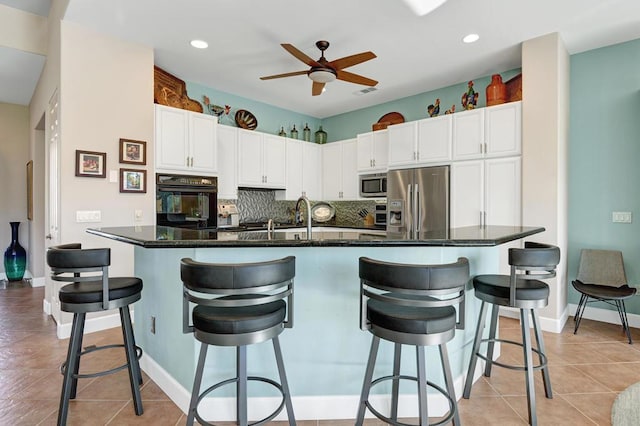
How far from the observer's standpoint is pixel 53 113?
3.49m

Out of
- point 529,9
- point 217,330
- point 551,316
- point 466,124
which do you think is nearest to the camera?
point 217,330

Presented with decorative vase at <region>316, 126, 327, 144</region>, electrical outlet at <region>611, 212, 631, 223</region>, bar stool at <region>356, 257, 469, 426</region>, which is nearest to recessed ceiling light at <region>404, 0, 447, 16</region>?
bar stool at <region>356, 257, 469, 426</region>

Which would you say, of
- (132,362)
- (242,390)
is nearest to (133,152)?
(132,362)

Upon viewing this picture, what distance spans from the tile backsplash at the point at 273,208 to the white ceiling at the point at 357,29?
1886mm

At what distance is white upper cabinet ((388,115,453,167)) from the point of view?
416cm

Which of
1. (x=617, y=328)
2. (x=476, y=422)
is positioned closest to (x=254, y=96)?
(x=476, y=422)

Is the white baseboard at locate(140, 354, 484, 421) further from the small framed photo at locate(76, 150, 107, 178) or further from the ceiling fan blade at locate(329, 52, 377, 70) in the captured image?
the ceiling fan blade at locate(329, 52, 377, 70)

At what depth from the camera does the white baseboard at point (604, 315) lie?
135 inches

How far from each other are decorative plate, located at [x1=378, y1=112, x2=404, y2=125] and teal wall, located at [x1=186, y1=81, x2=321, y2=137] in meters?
1.46

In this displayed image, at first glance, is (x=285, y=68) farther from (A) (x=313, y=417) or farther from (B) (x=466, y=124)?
(A) (x=313, y=417)

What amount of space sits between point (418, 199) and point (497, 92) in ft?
4.87

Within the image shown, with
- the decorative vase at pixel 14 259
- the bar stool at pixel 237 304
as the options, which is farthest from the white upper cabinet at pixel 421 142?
the decorative vase at pixel 14 259

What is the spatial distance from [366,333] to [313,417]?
1.82ft

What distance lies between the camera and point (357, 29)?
3213 mm
